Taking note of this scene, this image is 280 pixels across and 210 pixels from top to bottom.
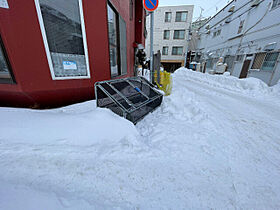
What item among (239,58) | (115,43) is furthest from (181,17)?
(115,43)

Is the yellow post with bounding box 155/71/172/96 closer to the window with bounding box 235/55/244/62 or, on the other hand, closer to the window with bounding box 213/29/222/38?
the window with bounding box 235/55/244/62

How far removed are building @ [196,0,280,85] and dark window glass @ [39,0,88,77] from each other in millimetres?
10721

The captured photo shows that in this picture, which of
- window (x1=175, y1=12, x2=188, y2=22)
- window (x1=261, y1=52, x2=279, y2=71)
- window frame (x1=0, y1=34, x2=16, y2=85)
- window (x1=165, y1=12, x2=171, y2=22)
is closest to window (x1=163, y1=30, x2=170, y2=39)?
window (x1=165, y1=12, x2=171, y2=22)

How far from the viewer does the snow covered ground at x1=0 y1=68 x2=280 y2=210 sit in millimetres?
1043

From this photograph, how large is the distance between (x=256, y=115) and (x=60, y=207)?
471cm

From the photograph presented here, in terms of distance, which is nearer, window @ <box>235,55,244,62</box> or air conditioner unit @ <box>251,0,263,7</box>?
air conditioner unit @ <box>251,0,263,7</box>

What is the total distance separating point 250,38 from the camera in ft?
29.1

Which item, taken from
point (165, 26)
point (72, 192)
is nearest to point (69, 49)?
point (72, 192)

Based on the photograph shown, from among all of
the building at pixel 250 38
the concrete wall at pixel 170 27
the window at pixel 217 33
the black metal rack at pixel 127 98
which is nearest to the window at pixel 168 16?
the concrete wall at pixel 170 27

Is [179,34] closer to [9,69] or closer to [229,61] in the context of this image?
[229,61]

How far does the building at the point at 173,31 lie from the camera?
1833cm

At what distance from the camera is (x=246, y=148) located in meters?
1.93

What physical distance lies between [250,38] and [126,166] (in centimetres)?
1330

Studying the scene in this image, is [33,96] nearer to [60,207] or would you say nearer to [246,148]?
[60,207]
